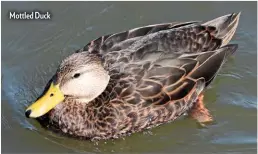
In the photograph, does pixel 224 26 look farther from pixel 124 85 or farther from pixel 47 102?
pixel 47 102

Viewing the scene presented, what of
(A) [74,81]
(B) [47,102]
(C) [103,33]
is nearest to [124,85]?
(A) [74,81]

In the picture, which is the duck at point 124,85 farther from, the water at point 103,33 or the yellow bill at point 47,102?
the water at point 103,33

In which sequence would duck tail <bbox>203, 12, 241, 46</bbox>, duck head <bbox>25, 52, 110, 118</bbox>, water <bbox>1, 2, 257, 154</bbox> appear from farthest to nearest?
duck tail <bbox>203, 12, 241, 46</bbox> < water <bbox>1, 2, 257, 154</bbox> < duck head <bbox>25, 52, 110, 118</bbox>

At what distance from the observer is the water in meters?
6.51

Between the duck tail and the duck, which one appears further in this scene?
the duck tail

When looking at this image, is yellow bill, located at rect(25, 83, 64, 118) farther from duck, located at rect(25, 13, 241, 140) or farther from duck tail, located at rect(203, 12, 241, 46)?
duck tail, located at rect(203, 12, 241, 46)

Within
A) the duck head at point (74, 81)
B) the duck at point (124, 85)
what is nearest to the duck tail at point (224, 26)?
the duck at point (124, 85)

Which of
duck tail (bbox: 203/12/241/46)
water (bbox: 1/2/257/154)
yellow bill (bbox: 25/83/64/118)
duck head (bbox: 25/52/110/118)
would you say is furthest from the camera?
duck tail (bbox: 203/12/241/46)

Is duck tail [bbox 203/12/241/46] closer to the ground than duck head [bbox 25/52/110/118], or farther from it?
farther from it

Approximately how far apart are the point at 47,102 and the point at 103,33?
2.28 meters

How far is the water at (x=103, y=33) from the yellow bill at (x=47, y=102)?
58cm

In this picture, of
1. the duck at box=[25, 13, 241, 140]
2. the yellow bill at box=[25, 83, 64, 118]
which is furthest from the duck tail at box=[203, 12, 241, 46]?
the yellow bill at box=[25, 83, 64, 118]

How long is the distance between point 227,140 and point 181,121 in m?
0.60

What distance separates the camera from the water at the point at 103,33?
256 inches
